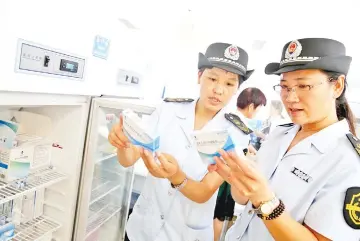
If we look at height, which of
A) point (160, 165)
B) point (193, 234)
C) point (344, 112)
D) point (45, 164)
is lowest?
point (193, 234)

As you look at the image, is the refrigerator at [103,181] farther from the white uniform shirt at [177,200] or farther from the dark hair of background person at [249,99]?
the dark hair of background person at [249,99]

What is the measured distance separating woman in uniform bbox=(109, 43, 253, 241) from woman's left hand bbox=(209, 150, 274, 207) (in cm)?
31

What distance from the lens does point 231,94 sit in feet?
3.76

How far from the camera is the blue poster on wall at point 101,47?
1273 mm

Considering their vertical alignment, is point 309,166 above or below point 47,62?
below

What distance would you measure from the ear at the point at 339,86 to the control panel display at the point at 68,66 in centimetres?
110

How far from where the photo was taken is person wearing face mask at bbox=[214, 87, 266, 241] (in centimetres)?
181

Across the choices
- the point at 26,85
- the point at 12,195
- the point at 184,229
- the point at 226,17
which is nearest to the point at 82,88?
the point at 26,85

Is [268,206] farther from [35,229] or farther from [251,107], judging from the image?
[251,107]

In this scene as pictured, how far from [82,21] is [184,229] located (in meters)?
1.10

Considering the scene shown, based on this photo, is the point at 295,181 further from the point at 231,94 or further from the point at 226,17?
the point at 226,17

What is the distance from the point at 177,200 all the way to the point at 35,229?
2.91ft

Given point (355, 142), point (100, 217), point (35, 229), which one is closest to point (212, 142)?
point (355, 142)

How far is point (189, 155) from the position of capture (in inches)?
45.7
